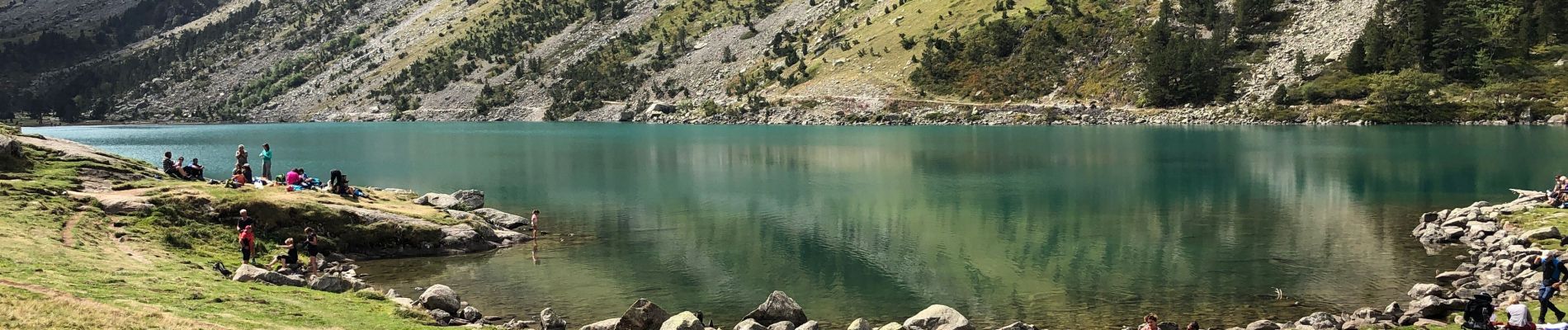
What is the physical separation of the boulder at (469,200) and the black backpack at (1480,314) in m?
41.2

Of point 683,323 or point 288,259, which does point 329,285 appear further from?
point 683,323

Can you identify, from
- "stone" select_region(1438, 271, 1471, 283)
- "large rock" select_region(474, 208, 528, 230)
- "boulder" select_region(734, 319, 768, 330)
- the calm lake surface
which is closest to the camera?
"boulder" select_region(734, 319, 768, 330)

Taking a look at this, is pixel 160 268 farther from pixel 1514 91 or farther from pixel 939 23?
pixel 939 23

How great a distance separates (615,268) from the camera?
1350 inches

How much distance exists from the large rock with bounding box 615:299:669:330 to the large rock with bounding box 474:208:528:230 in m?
22.6

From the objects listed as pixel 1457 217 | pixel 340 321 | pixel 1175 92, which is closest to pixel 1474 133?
pixel 1175 92

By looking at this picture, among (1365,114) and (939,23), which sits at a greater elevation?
(939,23)

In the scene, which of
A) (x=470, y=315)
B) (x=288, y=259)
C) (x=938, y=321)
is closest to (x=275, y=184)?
(x=288, y=259)

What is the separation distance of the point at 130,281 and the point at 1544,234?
42.6m

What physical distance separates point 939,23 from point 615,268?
159 metres

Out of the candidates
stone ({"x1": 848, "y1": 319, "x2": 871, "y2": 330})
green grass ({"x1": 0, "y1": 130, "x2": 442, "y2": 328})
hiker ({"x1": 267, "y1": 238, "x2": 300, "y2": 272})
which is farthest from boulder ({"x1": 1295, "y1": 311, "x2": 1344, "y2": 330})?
hiker ({"x1": 267, "y1": 238, "x2": 300, "y2": 272})

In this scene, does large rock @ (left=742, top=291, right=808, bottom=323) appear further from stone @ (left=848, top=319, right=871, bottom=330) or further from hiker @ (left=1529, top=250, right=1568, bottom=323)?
hiker @ (left=1529, top=250, right=1568, bottom=323)

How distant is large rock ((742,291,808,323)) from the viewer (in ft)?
82.8

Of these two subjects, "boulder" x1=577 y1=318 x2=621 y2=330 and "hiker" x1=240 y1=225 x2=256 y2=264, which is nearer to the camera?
"boulder" x1=577 y1=318 x2=621 y2=330
